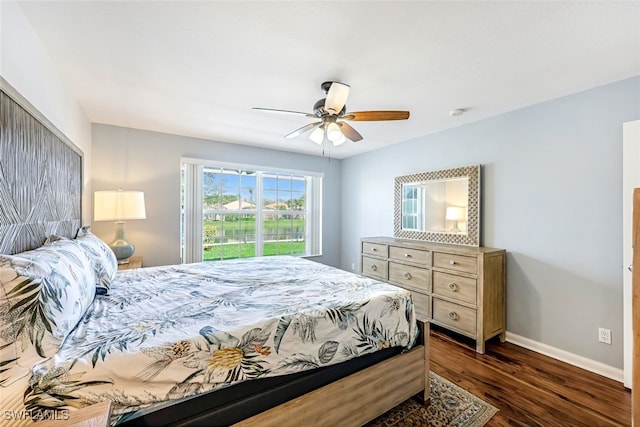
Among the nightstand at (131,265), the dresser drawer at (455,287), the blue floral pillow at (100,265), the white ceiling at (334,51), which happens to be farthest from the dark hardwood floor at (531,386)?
the nightstand at (131,265)

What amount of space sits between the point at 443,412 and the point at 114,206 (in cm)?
337

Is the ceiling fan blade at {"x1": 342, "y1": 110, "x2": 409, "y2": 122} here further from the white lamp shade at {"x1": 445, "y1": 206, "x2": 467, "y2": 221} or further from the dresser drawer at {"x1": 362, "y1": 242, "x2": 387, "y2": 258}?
the dresser drawer at {"x1": 362, "y1": 242, "x2": 387, "y2": 258}

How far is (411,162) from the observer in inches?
148

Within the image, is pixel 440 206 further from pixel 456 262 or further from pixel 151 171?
pixel 151 171

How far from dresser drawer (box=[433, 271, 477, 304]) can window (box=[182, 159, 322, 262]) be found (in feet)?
8.03

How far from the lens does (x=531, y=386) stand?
1.98m

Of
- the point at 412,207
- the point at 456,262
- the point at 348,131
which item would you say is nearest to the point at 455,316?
the point at 456,262

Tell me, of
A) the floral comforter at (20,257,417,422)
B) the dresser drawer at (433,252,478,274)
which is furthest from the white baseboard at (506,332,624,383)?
the floral comforter at (20,257,417,422)

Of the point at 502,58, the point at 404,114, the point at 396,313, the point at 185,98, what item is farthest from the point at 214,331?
the point at 502,58

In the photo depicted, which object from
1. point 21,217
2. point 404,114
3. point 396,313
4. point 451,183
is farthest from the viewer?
point 451,183

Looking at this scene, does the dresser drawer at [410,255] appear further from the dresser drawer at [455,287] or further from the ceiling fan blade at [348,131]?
the ceiling fan blade at [348,131]

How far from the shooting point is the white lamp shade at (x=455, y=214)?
3072 millimetres

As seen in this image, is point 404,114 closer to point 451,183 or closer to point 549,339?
point 451,183

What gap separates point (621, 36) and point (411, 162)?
227 centimetres
